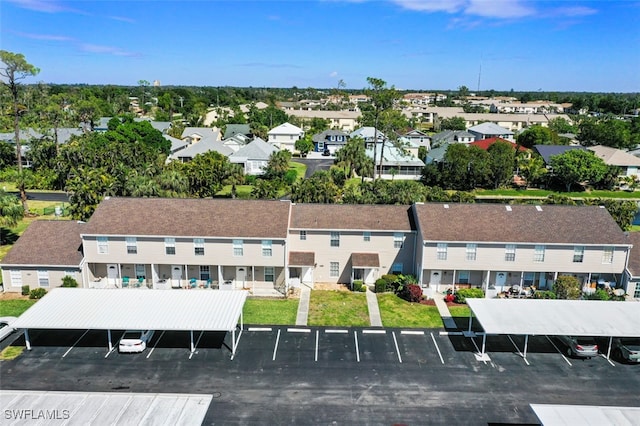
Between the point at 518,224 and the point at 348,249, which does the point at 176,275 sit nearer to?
the point at 348,249

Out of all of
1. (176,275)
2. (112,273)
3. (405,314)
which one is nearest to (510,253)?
(405,314)

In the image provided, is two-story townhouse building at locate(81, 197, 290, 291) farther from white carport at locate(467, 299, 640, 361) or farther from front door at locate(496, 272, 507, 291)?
front door at locate(496, 272, 507, 291)

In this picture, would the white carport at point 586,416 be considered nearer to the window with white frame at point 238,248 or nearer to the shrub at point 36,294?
the window with white frame at point 238,248

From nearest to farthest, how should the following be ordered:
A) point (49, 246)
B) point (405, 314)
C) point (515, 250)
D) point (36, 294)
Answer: point (405, 314)
point (36, 294)
point (515, 250)
point (49, 246)

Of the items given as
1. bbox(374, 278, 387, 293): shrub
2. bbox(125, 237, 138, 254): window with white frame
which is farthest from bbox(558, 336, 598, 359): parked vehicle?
bbox(125, 237, 138, 254): window with white frame

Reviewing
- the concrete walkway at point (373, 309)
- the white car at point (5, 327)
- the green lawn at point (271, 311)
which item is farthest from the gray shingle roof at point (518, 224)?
the white car at point (5, 327)

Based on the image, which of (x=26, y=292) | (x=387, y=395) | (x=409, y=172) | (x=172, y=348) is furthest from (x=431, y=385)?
(x=409, y=172)
